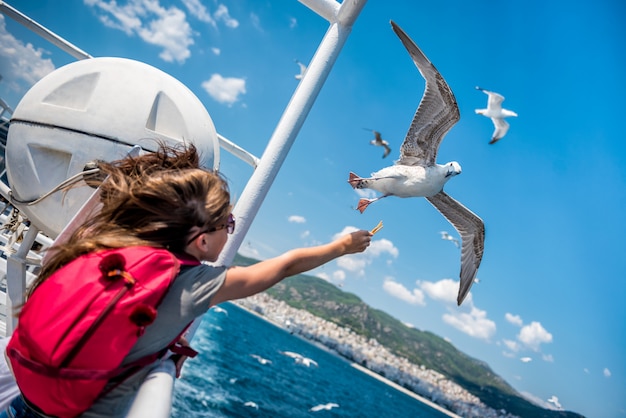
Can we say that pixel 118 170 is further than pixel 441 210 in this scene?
No

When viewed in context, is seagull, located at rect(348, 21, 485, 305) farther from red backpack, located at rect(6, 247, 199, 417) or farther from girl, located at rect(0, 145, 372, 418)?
red backpack, located at rect(6, 247, 199, 417)

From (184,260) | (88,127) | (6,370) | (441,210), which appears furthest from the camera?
(441,210)

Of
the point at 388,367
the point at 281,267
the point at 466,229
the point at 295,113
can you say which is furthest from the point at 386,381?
the point at 281,267

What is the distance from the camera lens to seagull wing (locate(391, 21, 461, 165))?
19.2ft

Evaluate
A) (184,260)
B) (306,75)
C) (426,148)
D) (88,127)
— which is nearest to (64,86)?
(88,127)

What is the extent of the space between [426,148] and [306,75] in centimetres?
317

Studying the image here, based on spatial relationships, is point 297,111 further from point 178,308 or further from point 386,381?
point 386,381

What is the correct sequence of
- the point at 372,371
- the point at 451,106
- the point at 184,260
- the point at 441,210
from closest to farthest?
the point at 184,260 < the point at 451,106 < the point at 441,210 < the point at 372,371

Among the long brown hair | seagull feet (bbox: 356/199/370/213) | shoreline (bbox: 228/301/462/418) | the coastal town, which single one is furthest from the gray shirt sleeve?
shoreline (bbox: 228/301/462/418)

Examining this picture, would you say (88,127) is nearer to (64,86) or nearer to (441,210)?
(64,86)

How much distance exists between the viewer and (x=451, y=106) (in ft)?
19.1

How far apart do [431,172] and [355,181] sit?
109 centimetres

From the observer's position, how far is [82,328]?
3.91ft

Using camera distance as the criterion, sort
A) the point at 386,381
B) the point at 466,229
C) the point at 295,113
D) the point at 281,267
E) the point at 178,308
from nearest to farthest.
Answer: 1. the point at 178,308
2. the point at 281,267
3. the point at 295,113
4. the point at 466,229
5. the point at 386,381
